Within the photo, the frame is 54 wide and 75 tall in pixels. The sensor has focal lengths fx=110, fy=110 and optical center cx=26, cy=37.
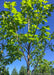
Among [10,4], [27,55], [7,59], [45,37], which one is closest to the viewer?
[10,4]

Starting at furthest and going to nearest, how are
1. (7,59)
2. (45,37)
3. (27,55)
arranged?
(7,59)
(27,55)
(45,37)

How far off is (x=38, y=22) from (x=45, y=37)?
118 cm

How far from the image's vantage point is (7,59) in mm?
11625

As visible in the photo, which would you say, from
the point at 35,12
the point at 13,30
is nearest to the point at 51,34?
the point at 35,12

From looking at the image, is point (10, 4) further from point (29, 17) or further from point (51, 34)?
point (51, 34)

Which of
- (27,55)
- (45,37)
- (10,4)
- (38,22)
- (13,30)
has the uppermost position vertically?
(10,4)

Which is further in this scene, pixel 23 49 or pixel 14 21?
pixel 23 49

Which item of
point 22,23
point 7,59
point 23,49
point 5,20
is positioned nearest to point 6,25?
point 5,20

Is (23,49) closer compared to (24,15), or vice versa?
(24,15)

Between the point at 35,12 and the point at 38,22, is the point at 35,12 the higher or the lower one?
the higher one

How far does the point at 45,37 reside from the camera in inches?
305

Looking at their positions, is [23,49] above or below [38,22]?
below

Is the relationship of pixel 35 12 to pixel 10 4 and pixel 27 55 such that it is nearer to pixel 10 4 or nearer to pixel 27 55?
pixel 10 4

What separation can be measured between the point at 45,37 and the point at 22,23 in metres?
1.90
